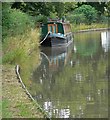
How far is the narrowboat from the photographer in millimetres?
26547

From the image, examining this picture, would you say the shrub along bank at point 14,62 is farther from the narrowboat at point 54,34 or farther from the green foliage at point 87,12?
the green foliage at point 87,12

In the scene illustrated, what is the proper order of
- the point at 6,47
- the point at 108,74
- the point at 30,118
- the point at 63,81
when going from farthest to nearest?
the point at 6,47, the point at 108,74, the point at 63,81, the point at 30,118

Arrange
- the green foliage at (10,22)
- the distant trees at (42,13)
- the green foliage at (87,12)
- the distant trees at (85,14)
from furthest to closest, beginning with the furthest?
the green foliage at (87,12) → the distant trees at (85,14) → the distant trees at (42,13) → the green foliage at (10,22)

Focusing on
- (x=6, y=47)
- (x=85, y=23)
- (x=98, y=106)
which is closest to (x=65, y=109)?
(x=98, y=106)

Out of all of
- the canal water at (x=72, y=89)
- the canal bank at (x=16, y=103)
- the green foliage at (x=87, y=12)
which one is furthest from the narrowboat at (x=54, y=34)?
the green foliage at (x=87, y=12)

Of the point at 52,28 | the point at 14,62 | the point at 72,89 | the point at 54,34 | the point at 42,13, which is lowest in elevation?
the point at 72,89

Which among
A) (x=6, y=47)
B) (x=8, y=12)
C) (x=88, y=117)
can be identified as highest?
(x=8, y=12)

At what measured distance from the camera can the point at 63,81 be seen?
12477mm

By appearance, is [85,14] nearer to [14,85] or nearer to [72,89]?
[72,89]

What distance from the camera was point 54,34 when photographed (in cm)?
2675

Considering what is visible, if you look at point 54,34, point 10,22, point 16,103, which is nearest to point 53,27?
point 54,34

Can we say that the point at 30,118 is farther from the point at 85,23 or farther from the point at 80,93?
the point at 85,23

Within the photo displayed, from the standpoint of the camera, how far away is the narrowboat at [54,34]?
26.5 meters

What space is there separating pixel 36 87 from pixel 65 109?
10.0 ft
